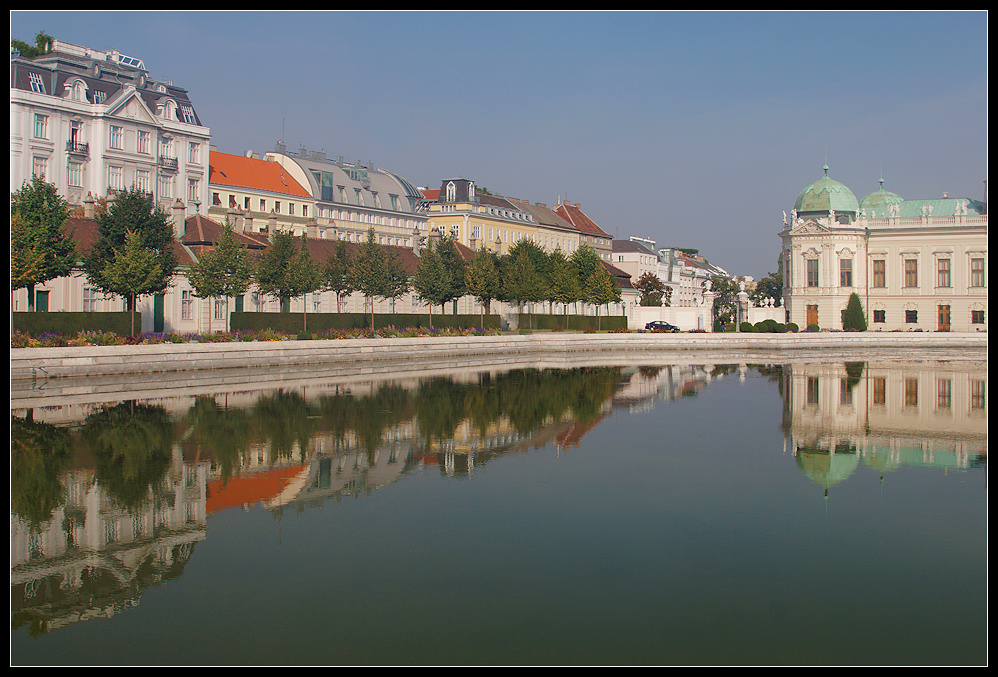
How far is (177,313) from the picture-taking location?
4994cm

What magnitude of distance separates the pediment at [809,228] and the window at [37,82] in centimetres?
6466

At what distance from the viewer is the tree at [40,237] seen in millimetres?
37500

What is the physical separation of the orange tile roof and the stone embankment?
38.9 metres

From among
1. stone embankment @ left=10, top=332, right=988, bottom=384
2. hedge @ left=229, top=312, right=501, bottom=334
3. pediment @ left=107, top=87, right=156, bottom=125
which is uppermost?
pediment @ left=107, top=87, right=156, bottom=125

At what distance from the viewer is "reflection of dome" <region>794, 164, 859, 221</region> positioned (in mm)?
86562

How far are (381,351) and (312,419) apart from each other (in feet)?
79.1

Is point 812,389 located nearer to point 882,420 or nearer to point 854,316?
point 882,420

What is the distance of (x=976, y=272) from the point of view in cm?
8081

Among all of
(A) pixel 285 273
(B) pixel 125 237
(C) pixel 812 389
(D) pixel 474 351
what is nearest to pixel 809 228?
(D) pixel 474 351

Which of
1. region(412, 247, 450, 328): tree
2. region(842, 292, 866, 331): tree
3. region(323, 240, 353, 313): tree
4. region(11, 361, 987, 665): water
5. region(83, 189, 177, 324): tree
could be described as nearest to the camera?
region(11, 361, 987, 665): water

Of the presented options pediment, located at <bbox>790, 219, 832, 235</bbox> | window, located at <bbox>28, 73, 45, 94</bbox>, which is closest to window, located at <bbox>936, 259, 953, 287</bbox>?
pediment, located at <bbox>790, 219, 832, 235</bbox>

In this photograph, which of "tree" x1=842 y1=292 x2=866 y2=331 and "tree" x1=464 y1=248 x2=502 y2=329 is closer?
"tree" x1=464 y1=248 x2=502 y2=329

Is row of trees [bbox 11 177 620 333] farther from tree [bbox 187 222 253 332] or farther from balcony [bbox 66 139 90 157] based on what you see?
balcony [bbox 66 139 90 157]

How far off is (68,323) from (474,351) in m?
22.9
